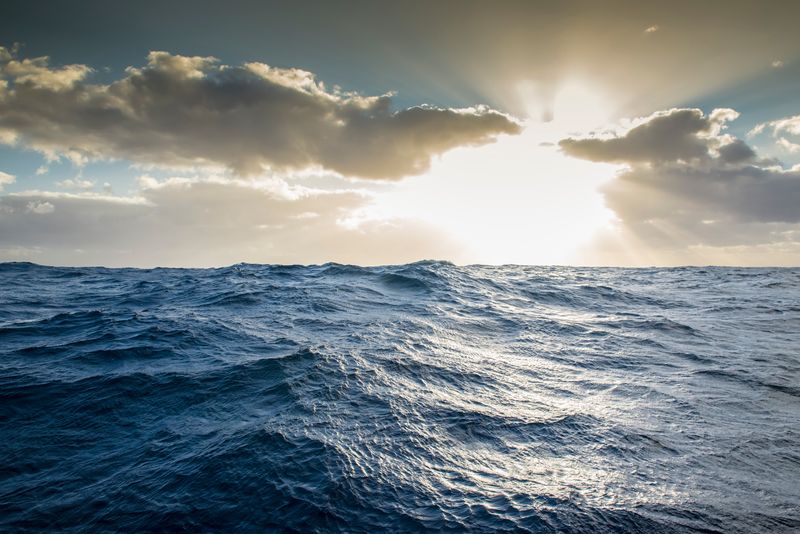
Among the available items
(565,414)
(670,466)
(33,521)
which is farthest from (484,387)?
(33,521)

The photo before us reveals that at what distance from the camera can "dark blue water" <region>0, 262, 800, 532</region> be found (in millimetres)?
3891

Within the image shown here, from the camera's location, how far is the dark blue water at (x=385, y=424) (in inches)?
153

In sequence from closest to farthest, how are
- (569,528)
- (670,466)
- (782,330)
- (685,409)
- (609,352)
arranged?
(569,528) → (670,466) → (685,409) → (609,352) → (782,330)

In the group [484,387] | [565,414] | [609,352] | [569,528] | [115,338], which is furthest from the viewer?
[609,352]

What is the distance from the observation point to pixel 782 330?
45.2ft

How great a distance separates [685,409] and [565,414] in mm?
2377

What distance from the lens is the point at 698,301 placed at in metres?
19.7

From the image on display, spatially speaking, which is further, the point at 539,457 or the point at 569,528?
the point at 539,457

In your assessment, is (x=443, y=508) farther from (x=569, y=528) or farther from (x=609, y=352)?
(x=609, y=352)

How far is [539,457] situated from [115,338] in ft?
33.1

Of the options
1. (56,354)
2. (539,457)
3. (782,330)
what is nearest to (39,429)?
(56,354)

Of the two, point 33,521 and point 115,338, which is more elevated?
point 115,338

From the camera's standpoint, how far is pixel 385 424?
5566mm

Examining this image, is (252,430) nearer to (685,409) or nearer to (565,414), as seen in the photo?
(565,414)
